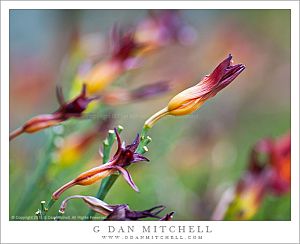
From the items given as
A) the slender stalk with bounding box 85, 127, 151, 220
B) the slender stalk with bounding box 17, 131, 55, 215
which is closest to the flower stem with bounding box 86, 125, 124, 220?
the slender stalk with bounding box 85, 127, 151, 220

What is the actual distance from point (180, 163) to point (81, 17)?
0.34 metres

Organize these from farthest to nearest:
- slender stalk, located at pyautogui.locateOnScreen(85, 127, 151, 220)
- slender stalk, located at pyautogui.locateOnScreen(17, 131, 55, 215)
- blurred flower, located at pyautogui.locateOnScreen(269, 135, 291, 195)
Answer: blurred flower, located at pyautogui.locateOnScreen(269, 135, 291, 195) < slender stalk, located at pyautogui.locateOnScreen(17, 131, 55, 215) < slender stalk, located at pyautogui.locateOnScreen(85, 127, 151, 220)

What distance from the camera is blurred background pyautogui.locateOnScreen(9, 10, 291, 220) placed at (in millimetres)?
1128

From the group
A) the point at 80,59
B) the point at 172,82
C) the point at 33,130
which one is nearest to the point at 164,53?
the point at 172,82

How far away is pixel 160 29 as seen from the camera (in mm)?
1157

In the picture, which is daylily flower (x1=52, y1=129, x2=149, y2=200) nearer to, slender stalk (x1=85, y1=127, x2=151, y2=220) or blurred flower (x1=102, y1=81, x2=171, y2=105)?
slender stalk (x1=85, y1=127, x2=151, y2=220)

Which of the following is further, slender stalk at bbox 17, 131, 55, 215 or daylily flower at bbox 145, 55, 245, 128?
slender stalk at bbox 17, 131, 55, 215

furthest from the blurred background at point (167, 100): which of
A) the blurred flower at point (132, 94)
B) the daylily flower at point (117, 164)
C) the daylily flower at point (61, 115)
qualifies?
the daylily flower at point (117, 164)

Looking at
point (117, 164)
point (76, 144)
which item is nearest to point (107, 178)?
point (117, 164)

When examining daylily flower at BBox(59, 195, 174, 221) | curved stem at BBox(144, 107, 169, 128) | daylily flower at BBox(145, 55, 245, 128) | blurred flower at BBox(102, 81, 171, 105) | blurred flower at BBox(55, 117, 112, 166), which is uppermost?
blurred flower at BBox(102, 81, 171, 105)

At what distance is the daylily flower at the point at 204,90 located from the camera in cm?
77

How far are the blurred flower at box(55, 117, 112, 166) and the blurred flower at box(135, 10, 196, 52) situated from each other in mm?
155

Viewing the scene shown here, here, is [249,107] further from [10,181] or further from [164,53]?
[10,181]

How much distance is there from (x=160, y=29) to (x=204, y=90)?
1.31 feet
